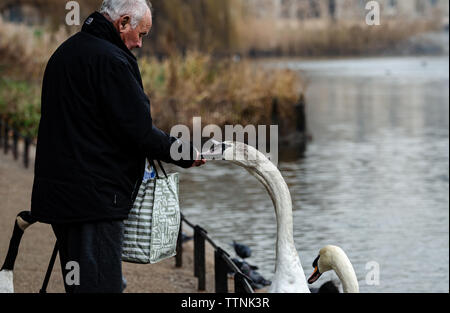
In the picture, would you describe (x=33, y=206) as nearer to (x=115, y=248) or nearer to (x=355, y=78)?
(x=115, y=248)

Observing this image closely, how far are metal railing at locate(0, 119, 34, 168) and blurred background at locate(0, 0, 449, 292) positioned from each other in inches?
33.9

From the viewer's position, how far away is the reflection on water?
10.6 metres

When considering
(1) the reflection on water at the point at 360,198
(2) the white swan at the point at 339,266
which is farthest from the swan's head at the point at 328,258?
(1) the reflection on water at the point at 360,198

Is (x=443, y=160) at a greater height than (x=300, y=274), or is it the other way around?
(x=300, y=274)

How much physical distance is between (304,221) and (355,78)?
3270 centimetres

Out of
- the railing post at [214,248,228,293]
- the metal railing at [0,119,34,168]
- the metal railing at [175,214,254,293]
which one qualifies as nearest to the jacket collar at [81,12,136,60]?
the metal railing at [175,214,254,293]

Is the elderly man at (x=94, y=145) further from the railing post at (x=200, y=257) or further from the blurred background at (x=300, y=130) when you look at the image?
the blurred background at (x=300, y=130)

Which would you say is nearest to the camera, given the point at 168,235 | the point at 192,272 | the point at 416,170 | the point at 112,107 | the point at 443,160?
the point at 112,107

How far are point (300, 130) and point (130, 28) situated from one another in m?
18.6

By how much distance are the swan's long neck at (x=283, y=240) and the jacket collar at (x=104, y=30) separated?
0.79m

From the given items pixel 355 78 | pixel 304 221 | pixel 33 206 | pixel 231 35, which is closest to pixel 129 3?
pixel 33 206

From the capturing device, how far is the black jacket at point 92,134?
4.00 m

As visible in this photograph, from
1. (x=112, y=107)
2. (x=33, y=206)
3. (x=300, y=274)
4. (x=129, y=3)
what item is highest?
(x=129, y=3)

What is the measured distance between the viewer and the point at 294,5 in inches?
2235
